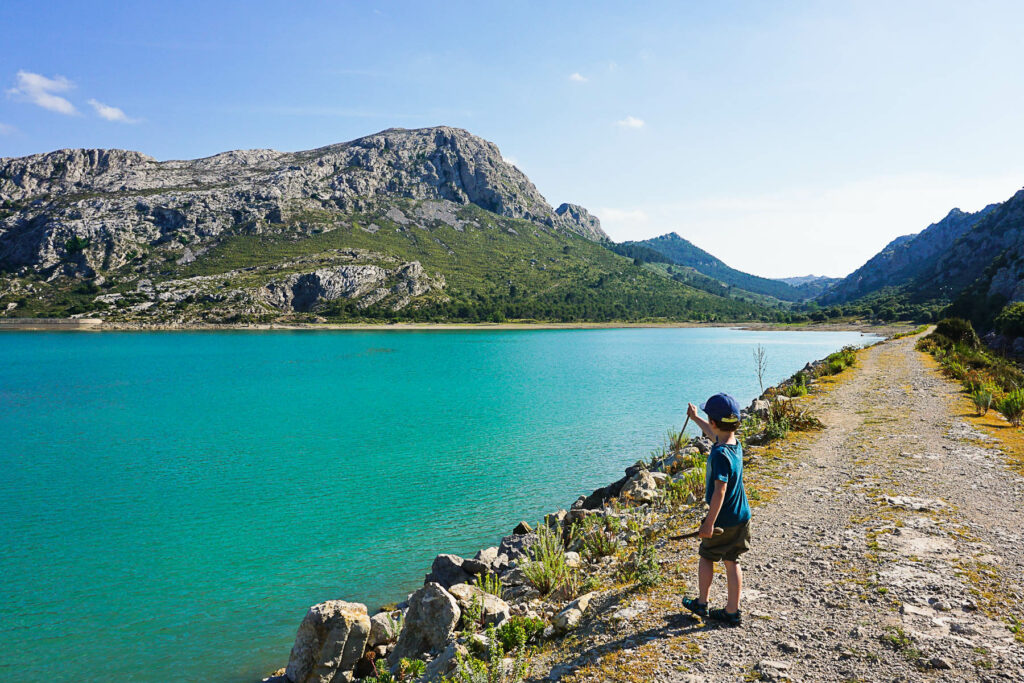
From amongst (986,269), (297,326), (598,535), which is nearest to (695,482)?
(598,535)

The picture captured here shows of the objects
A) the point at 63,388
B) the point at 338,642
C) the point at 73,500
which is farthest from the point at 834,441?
the point at 63,388

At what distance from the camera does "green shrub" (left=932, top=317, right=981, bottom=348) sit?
37562mm

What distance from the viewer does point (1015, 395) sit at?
15.6 meters

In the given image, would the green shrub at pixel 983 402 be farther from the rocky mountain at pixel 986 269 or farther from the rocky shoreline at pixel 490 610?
the rocky mountain at pixel 986 269

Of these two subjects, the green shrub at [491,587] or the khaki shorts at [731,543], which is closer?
the khaki shorts at [731,543]

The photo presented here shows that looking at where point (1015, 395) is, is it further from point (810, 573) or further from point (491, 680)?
point (491, 680)

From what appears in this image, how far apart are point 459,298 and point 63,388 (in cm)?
13993

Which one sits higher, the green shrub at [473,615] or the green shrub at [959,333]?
the green shrub at [959,333]

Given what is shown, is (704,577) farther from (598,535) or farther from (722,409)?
(598,535)

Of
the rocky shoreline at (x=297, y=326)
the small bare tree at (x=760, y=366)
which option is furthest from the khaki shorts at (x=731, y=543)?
the rocky shoreline at (x=297, y=326)

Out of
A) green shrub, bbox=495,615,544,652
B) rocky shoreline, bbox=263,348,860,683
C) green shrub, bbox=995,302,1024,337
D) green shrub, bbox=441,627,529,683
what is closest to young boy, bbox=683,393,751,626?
rocky shoreline, bbox=263,348,860,683

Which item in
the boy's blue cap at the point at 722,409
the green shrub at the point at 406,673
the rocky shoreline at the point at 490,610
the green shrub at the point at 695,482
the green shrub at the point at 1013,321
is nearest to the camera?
the boy's blue cap at the point at 722,409

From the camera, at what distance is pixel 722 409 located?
540 cm

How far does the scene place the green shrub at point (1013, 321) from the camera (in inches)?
1700
